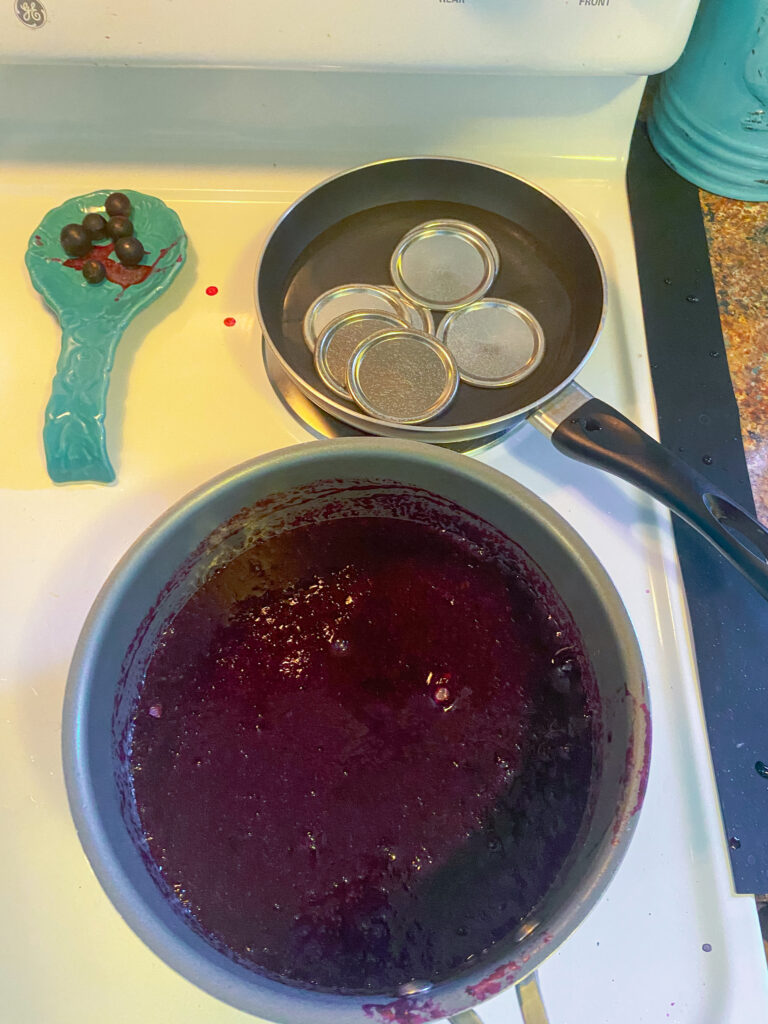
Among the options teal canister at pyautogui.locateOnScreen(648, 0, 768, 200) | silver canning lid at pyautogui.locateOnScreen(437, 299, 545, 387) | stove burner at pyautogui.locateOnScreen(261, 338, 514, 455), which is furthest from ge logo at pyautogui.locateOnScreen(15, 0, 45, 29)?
teal canister at pyautogui.locateOnScreen(648, 0, 768, 200)

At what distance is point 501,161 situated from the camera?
2.39 ft

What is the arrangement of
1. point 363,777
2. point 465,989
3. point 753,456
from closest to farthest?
point 465,989 < point 363,777 < point 753,456

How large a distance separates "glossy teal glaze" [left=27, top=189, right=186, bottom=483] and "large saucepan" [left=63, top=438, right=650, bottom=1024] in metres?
0.16

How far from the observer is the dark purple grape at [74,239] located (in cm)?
65

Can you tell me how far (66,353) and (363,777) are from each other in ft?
1.46

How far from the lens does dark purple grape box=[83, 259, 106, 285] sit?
0.64m

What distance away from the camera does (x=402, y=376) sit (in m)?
0.63

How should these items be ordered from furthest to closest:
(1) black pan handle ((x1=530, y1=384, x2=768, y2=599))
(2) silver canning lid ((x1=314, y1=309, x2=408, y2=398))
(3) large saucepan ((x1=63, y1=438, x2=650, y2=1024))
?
(2) silver canning lid ((x1=314, y1=309, x2=408, y2=398)) → (1) black pan handle ((x1=530, y1=384, x2=768, y2=599)) → (3) large saucepan ((x1=63, y1=438, x2=650, y2=1024))

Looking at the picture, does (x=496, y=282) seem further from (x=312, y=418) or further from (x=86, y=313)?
(x=86, y=313)

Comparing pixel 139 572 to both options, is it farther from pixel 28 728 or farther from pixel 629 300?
pixel 629 300

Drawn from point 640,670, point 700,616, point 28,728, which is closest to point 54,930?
point 28,728

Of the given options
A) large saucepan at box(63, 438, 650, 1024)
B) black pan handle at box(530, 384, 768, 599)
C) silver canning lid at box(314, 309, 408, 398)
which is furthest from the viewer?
silver canning lid at box(314, 309, 408, 398)

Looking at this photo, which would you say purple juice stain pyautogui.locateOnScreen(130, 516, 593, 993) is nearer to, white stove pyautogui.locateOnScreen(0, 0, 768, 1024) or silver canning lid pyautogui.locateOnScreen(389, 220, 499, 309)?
white stove pyautogui.locateOnScreen(0, 0, 768, 1024)

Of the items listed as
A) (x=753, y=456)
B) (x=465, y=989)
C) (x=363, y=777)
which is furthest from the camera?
(x=753, y=456)
